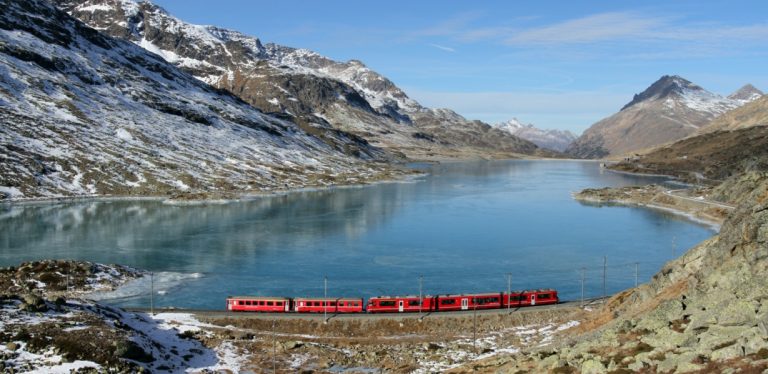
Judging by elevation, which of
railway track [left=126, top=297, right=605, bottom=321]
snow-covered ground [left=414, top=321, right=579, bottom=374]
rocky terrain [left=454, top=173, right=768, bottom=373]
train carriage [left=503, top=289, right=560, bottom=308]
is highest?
rocky terrain [left=454, top=173, right=768, bottom=373]

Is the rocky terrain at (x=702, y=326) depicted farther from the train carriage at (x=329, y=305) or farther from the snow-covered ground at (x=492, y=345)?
the train carriage at (x=329, y=305)

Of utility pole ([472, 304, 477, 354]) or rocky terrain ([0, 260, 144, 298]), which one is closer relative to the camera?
utility pole ([472, 304, 477, 354])

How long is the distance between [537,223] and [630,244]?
2998 centimetres

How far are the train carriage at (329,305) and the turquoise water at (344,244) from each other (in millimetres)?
12647

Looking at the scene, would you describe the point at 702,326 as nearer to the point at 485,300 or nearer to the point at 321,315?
the point at 485,300

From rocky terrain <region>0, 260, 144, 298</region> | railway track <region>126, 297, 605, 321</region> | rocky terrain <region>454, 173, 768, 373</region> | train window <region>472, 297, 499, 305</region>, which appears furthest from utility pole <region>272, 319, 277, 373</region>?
rocky terrain <region>0, 260, 144, 298</region>

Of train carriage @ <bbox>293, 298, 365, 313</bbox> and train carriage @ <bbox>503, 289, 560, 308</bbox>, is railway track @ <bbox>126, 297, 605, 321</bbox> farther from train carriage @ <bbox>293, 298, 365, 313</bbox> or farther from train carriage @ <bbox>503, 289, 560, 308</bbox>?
train carriage @ <bbox>503, 289, 560, 308</bbox>

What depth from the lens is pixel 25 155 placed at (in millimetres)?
190375

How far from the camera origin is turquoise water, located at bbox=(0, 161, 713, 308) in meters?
95.3

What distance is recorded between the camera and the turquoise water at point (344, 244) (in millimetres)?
95312

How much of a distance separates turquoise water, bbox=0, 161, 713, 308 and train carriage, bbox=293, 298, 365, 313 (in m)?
12.6

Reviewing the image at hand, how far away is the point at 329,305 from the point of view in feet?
249

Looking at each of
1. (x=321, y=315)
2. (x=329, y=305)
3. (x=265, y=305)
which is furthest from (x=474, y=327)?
(x=265, y=305)

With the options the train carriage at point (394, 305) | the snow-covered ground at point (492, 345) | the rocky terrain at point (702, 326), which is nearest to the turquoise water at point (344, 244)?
the train carriage at point (394, 305)
